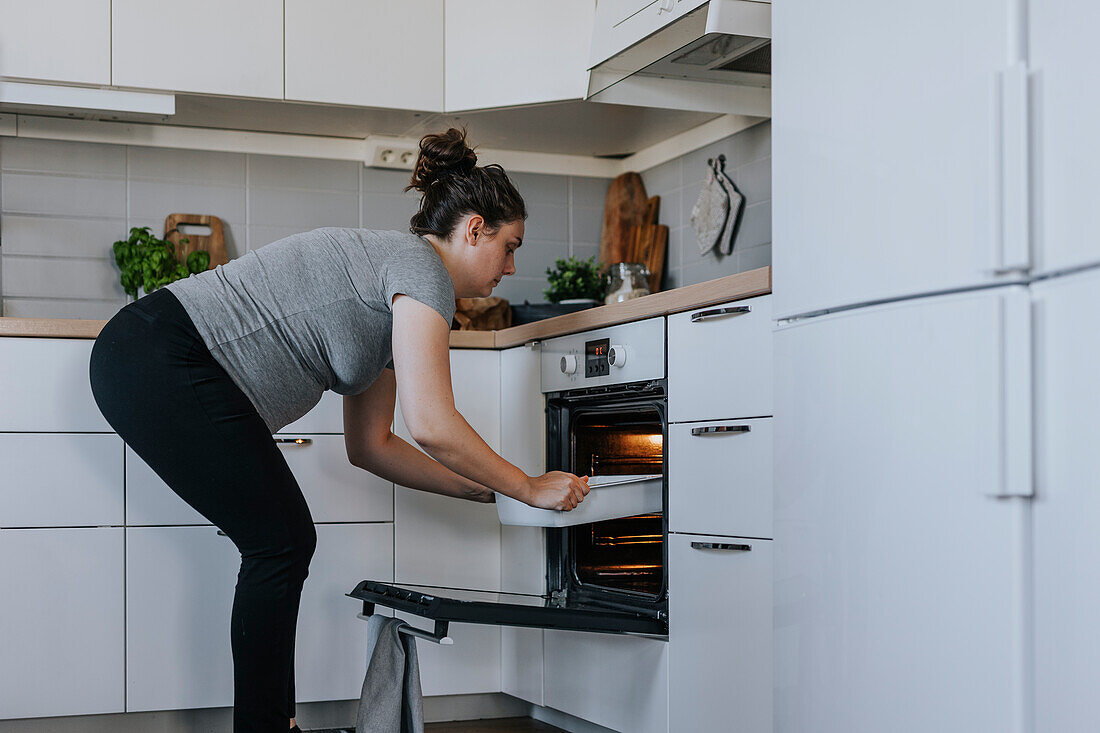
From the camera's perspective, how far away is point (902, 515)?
1473 millimetres

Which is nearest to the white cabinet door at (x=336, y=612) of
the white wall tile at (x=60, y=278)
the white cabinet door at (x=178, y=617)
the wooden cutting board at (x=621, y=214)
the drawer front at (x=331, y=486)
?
the drawer front at (x=331, y=486)

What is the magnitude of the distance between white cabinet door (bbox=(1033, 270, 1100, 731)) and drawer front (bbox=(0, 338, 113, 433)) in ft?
6.45

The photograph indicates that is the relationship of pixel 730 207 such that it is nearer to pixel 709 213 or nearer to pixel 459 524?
pixel 709 213

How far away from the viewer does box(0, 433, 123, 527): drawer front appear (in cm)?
249

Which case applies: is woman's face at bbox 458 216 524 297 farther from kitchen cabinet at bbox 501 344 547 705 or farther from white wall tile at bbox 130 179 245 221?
white wall tile at bbox 130 179 245 221

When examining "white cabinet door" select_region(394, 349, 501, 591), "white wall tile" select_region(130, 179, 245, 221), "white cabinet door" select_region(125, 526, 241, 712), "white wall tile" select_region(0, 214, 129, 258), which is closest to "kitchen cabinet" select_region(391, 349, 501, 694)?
"white cabinet door" select_region(394, 349, 501, 591)

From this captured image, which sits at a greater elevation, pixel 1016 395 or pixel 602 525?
pixel 1016 395

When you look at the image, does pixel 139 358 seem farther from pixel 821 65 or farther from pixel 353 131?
pixel 353 131

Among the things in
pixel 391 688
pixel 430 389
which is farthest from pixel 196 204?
pixel 391 688

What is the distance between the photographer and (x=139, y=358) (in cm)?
192

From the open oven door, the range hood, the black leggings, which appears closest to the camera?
the black leggings

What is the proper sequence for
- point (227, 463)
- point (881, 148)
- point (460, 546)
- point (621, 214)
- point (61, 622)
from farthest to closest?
1. point (621, 214)
2. point (460, 546)
3. point (61, 622)
4. point (227, 463)
5. point (881, 148)

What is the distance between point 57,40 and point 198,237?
0.61 m

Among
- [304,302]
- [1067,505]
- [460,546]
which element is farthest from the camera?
[460,546]
